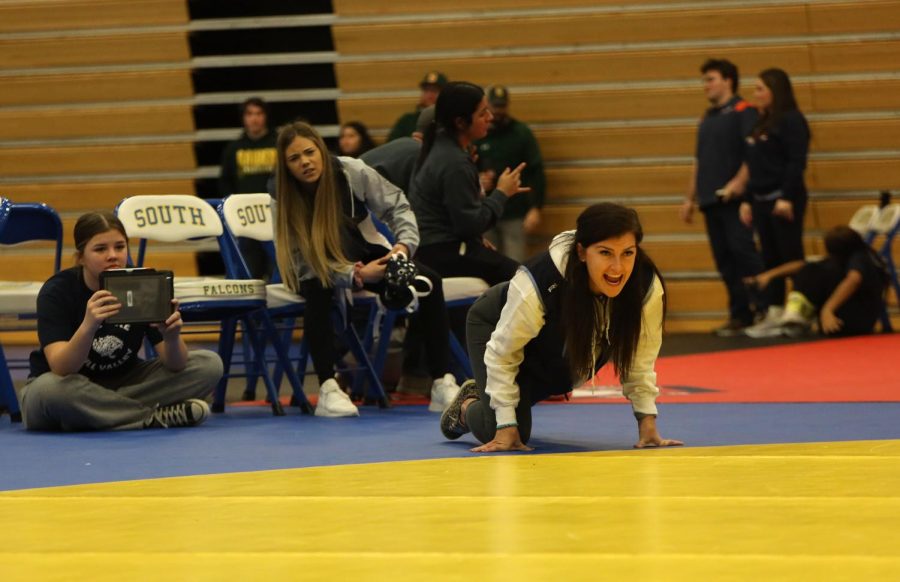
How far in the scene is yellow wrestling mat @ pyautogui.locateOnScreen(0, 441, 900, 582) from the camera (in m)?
2.76

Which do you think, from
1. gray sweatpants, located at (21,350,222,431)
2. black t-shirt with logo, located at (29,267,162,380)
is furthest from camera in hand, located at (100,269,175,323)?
gray sweatpants, located at (21,350,222,431)

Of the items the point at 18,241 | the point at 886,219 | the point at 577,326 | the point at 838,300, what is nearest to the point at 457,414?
the point at 577,326

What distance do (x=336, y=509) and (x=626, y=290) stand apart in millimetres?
1347

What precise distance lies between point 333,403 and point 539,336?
5.30 feet

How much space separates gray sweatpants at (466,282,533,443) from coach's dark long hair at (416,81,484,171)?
1.76 meters

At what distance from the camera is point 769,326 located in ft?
31.9

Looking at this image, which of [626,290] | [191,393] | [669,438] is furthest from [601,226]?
[191,393]

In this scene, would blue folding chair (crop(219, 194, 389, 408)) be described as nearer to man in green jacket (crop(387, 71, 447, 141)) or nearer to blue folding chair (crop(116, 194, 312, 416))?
blue folding chair (crop(116, 194, 312, 416))

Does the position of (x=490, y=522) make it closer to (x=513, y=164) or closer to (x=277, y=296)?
(x=277, y=296)

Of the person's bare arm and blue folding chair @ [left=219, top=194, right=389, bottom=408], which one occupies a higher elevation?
blue folding chair @ [left=219, top=194, right=389, bottom=408]

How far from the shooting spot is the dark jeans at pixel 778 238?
9906mm

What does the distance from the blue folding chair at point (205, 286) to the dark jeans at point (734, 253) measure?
434cm

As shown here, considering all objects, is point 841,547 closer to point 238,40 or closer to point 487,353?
point 487,353

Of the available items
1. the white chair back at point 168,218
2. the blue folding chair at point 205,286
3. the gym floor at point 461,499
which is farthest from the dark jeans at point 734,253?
the white chair back at point 168,218
